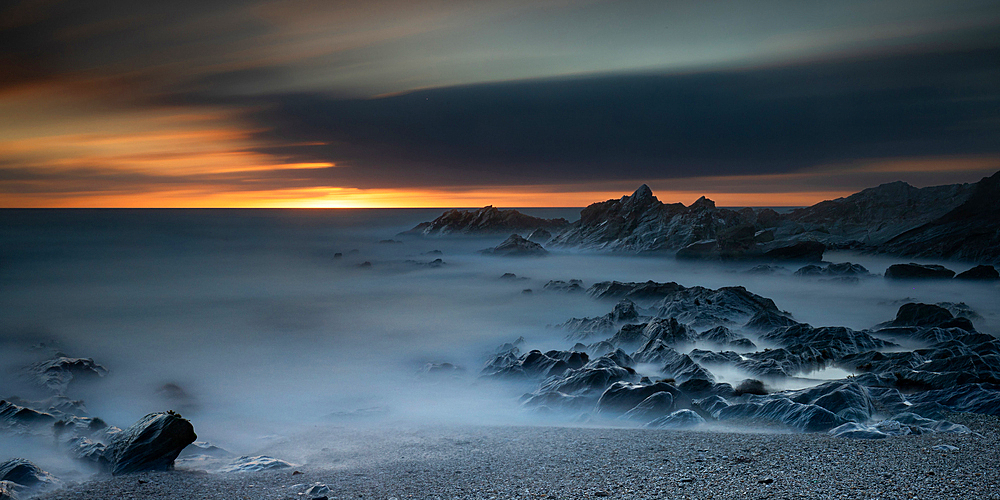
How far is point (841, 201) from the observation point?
208ft

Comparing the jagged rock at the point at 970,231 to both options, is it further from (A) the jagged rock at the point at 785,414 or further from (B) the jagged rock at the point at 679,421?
(B) the jagged rock at the point at 679,421

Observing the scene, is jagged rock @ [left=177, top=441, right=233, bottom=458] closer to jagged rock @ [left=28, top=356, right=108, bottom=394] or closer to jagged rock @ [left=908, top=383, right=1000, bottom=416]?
jagged rock @ [left=28, top=356, right=108, bottom=394]

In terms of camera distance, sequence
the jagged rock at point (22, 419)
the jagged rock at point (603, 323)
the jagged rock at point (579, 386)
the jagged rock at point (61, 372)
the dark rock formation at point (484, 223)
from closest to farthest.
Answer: the jagged rock at point (22, 419) < the jagged rock at point (579, 386) < the jagged rock at point (61, 372) < the jagged rock at point (603, 323) < the dark rock formation at point (484, 223)

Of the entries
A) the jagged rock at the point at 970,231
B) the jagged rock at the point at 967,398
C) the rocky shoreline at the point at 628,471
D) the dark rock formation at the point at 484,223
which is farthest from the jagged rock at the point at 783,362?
the dark rock formation at the point at 484,223

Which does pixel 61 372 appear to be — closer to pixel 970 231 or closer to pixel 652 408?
pixel 652 408

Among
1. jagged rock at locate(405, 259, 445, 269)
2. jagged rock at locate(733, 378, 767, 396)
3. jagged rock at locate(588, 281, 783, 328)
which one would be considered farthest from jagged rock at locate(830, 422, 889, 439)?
jagged rock at locate(405, 259, 445, 269)

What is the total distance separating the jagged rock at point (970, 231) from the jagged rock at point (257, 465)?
43833mm

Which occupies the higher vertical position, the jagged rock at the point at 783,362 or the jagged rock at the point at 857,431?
the jagged rock at the point at 857,431

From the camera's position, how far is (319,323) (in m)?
27.0

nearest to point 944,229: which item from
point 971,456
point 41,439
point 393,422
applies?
point 971,456

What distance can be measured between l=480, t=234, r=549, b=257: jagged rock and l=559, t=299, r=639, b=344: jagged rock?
1320 inches

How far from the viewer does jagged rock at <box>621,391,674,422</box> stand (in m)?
9.85

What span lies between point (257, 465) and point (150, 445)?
5.32 ft

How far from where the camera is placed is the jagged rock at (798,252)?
38531 mm
